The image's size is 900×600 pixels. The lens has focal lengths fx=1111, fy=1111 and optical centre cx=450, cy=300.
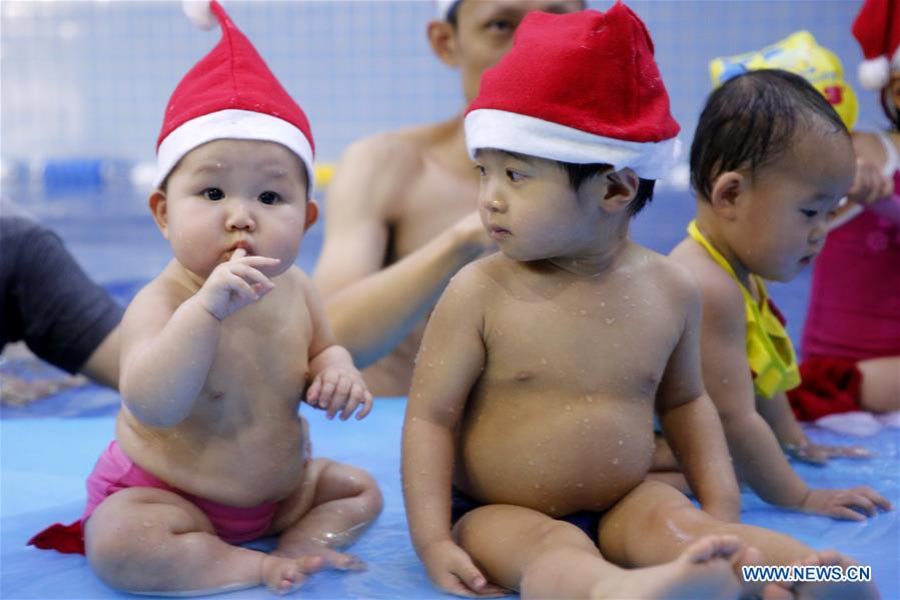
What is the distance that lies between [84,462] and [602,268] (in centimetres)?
121

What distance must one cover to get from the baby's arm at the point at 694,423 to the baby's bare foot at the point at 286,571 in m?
0.61

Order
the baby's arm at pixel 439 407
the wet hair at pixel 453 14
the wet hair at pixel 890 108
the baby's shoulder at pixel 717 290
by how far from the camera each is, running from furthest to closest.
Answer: the wet hair at pixel 890 108 < the wet hair at pixel 453 14 < the baby's shoulder at pixel 717 290 < the baby's arm at pixel 439 407

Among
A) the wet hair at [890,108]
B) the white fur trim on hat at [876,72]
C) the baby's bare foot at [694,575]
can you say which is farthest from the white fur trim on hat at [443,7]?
the baby's bare foot at [694,575]

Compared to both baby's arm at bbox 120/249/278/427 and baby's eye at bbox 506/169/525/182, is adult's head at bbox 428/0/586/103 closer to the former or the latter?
baby's eye at bbox 506/169/525/182

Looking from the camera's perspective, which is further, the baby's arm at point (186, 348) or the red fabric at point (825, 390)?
the red fabric at point (825, 390)

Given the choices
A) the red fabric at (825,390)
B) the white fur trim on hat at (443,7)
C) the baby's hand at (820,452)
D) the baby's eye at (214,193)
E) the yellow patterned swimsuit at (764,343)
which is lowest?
the red fabric at (825,390)

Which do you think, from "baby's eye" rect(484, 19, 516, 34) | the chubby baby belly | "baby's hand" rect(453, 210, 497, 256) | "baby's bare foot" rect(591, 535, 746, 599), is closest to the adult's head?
"baby's eye" rect(484, 19, 516, 34)

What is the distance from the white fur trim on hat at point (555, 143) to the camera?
5.10ft

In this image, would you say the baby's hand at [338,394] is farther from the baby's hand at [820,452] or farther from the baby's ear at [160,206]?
the baby's hand at [820,452]

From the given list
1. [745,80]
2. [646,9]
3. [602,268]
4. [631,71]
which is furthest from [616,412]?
[646,9]

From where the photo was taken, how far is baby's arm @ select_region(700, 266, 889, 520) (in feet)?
6.46

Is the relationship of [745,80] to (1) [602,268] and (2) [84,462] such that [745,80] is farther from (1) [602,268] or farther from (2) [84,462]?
(2) [84,462]

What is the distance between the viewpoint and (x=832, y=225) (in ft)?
10.0

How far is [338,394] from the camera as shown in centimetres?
169
